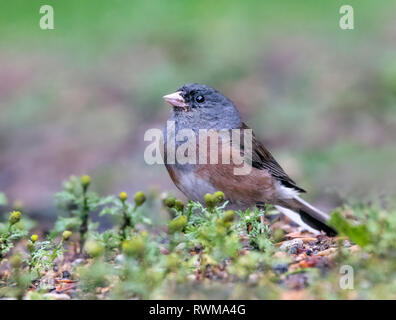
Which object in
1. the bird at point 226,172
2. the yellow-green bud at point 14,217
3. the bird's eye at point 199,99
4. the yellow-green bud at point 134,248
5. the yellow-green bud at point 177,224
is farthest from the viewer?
the bird's eye at point 199,99

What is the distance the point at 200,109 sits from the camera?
4.93m

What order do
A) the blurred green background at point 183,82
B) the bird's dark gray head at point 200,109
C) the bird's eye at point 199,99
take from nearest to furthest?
1. the bird's dark gray head at point 200,109
2. the bird's eye at point 199,99
3. the blurred green background at point 183,82

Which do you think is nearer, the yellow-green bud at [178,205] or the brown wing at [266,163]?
the yellow-green bud at [178,205]

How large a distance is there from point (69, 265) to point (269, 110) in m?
4.20

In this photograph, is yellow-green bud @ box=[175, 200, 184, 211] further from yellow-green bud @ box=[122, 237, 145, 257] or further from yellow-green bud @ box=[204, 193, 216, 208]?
yellow-green bud @ box=[122, 237, 145, 257]

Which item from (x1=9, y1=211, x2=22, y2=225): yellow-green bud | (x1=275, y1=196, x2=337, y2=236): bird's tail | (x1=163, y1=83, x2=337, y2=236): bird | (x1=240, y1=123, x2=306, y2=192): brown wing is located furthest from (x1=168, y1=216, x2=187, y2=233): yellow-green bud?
(x1=240, y1=123, x2=306, y2=192): brown wing

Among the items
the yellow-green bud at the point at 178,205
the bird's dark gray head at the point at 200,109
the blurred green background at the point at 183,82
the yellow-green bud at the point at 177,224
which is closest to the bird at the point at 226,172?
the bird's dark gray head at the point at 200,109

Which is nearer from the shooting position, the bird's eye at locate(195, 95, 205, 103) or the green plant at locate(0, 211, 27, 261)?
the green plant at locate(0, 211, 27, 261)

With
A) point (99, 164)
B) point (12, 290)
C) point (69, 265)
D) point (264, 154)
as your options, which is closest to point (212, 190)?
point (264, 154)

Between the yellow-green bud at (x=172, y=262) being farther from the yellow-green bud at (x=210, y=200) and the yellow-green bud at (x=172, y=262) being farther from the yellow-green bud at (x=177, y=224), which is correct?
the yellow-green bud at (x=210, y=200)

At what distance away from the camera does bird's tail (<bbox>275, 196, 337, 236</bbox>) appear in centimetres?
459

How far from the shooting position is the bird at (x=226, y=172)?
14.5 feet

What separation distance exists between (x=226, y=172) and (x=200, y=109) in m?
0.73
